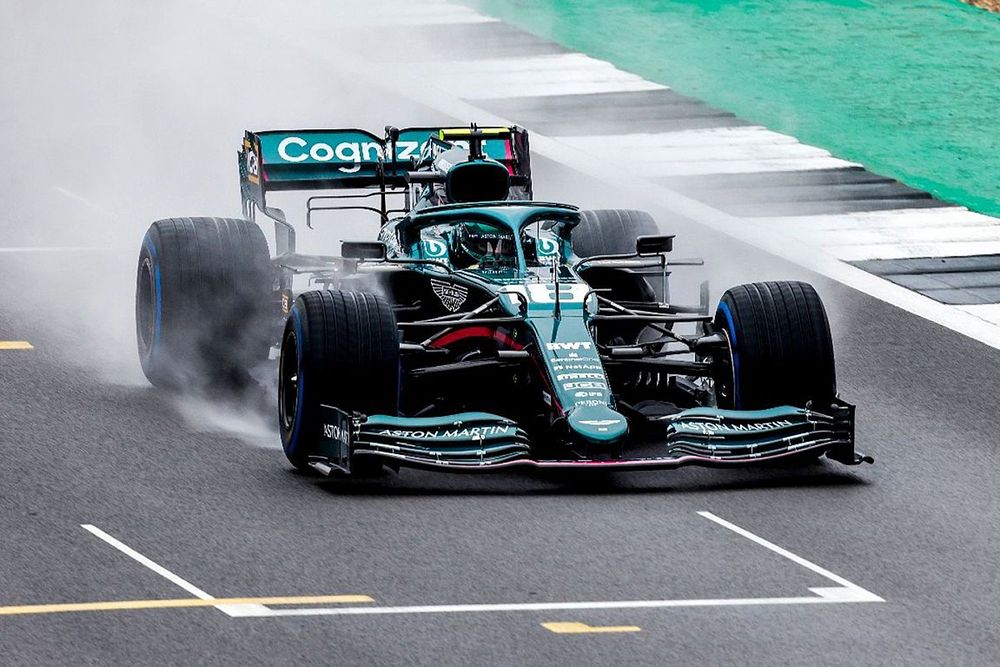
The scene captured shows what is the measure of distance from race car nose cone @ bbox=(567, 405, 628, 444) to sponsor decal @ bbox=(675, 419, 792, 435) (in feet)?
1.24

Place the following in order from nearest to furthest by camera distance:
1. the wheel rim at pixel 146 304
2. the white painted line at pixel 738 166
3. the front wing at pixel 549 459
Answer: the front wing at pixel 549 459 < the wheel rim at pixel 146 304 < the white painted line at pixel 738 166

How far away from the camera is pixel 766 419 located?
476 inches

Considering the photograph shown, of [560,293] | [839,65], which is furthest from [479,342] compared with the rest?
[839,65]

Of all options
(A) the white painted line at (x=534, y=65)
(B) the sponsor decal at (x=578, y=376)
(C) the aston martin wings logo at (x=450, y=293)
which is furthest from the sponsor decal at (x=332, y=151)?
(A) the white painted line at (x=534, y=65)

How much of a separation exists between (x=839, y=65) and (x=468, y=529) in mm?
14676

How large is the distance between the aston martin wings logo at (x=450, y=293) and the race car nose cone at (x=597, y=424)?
5.32ft

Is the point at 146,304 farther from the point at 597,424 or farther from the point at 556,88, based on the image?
the point at 556,88

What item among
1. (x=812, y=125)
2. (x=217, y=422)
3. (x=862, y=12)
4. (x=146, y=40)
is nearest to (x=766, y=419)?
(x=217, y=422)

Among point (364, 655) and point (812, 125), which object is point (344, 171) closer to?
point (364, 655)

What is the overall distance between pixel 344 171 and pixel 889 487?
504cm

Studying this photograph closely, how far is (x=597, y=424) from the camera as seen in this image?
11.7 metres

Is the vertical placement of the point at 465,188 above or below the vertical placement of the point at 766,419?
above

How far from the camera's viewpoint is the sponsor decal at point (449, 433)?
11.7m

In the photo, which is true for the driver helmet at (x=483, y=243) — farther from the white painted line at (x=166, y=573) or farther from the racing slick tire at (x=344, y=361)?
the white painted line at (x=166, y=573)
